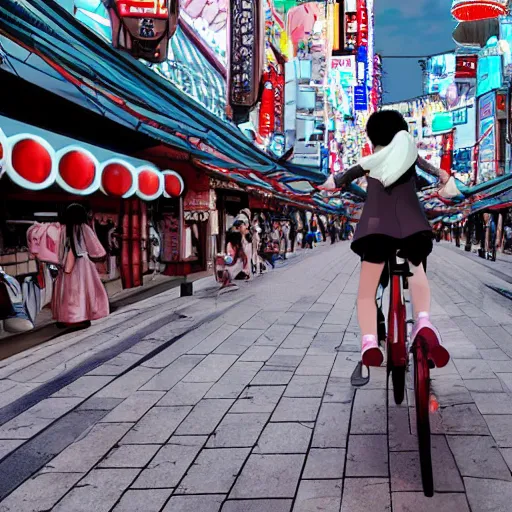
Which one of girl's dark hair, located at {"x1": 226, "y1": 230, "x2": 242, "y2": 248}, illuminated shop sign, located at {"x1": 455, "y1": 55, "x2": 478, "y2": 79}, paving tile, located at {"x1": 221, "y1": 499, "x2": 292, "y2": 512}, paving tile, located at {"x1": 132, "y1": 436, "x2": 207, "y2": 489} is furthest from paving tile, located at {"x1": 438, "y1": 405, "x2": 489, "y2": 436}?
illuminated shop sign, located at {"x1": 455, "y1": 55, "x2": 478, "y2": 79}

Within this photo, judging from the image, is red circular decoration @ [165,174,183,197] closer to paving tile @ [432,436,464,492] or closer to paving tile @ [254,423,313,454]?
paving tile @ [254,423,313,454]

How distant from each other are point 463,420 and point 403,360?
76 centimetres

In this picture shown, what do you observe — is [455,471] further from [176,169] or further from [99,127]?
[176,169]

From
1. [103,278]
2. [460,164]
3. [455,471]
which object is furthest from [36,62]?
[460,164]

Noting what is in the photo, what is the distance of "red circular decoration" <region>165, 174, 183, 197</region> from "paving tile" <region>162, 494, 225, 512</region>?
10.7 m

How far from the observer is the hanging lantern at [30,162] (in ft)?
22.8

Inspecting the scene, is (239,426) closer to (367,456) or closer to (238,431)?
(238,431)

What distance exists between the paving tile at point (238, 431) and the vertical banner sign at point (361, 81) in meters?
58.4

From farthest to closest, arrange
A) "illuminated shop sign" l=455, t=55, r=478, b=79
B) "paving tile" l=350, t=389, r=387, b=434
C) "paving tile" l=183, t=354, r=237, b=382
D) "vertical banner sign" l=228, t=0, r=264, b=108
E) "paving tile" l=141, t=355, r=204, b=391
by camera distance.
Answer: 1. "illuminated shop sign" l=455, t=55, r=478, b=79
2. "vertical banner sign" l=228, t=0, r=264, b=108
3. "paving tile" l=183, t=354, r=237, b=382
4. "paving tile" l=141, t=355, r=204, b=391
5. "paving tile" l=350, t=389, r=387, b=434

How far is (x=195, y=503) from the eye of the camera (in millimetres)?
3064

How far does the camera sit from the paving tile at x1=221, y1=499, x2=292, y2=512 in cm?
297

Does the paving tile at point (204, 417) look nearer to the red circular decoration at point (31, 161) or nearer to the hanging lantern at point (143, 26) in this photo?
the red circular decoration at point (31, 161)

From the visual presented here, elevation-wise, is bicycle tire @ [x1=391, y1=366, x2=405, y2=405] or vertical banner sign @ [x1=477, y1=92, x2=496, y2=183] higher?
vertical banner sign @ [x1=477, y1=92, x2=496, y2=183]

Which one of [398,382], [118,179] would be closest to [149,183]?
[118,179]
